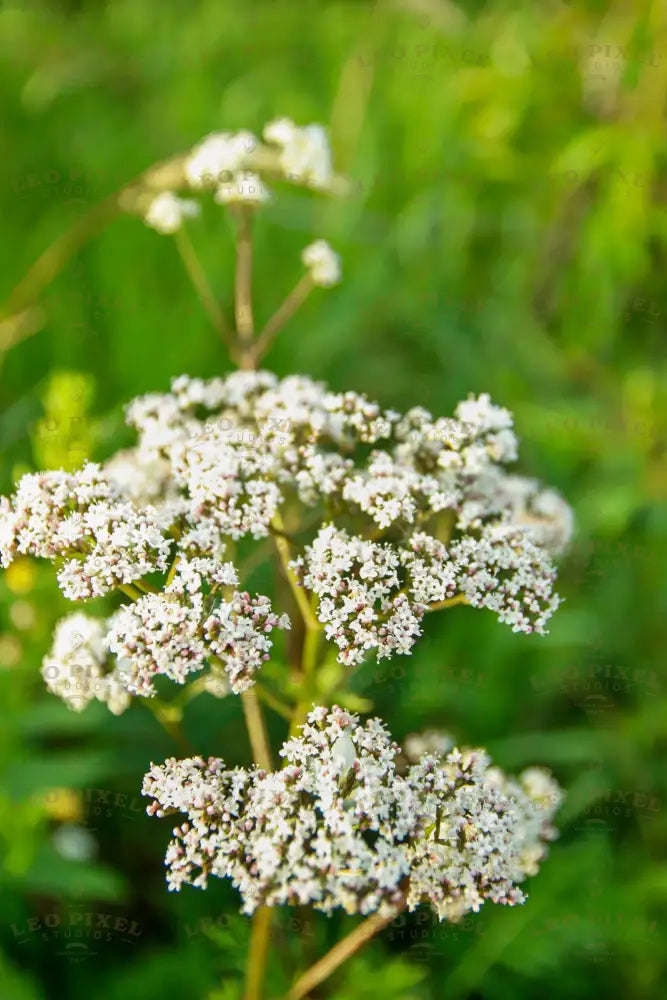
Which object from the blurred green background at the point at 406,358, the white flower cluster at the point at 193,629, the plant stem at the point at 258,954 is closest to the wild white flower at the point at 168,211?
the blurred green background at the point at 406,358

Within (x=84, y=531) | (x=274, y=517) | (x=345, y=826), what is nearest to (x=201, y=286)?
(x=274, y=517)

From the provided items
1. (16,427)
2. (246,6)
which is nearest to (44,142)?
(246,6)

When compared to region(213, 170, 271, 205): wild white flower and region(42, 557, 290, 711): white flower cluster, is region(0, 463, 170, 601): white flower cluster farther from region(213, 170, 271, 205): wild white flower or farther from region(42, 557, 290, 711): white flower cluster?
region(213, 170, 271, 205): wild white flower

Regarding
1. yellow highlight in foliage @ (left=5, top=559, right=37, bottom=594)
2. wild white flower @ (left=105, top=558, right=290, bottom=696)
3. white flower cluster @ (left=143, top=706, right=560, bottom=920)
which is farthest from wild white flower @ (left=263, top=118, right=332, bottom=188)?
white flower cluster @ (left=143, top=706, right=560, bottom=920)

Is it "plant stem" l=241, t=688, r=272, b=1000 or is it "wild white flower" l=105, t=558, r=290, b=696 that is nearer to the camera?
"wild white flower" l=105, t=558, r=290, b=696

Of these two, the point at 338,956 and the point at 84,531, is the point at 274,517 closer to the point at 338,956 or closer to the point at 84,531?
the point at 84,531

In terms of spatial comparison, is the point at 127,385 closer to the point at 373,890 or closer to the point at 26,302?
the point at 26,302
